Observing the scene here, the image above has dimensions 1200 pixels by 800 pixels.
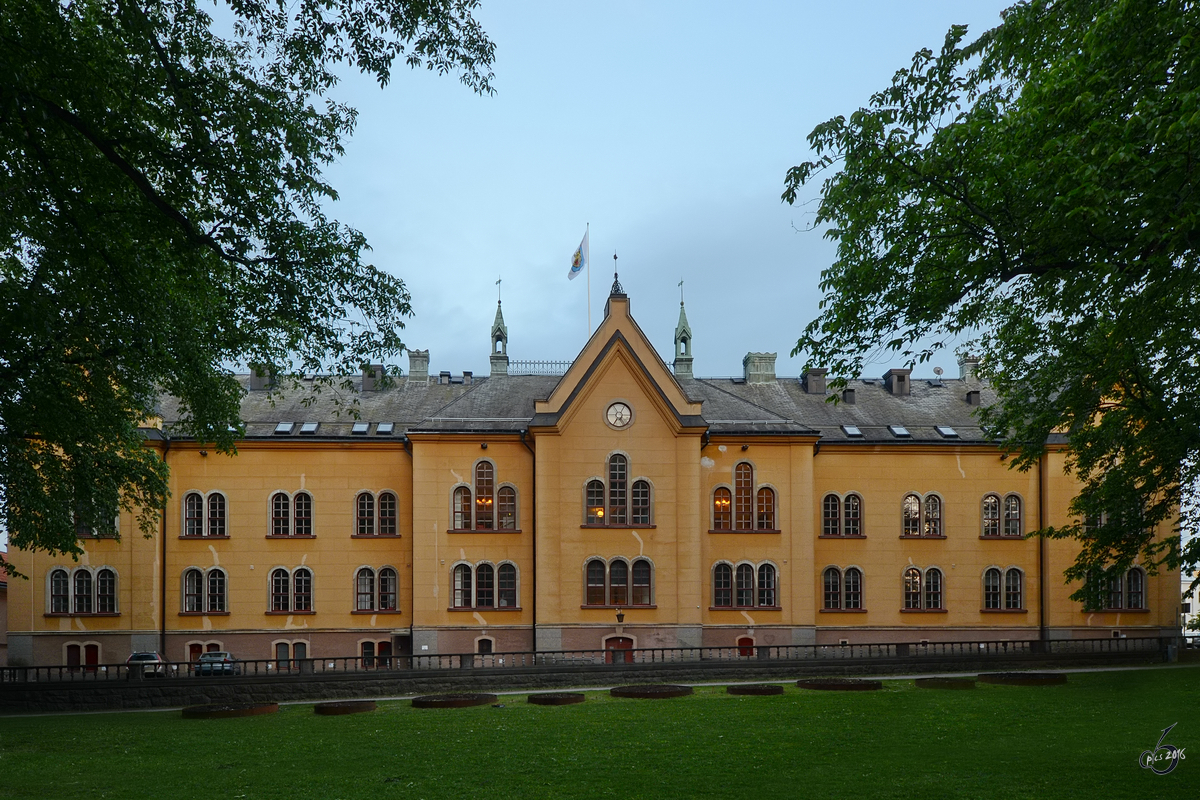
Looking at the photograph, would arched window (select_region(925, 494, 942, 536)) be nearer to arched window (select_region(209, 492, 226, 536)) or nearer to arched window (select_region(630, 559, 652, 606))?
arched window (select_region(630, 559, 652, 606))

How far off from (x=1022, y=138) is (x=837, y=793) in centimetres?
1026

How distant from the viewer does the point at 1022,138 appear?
49.5 feet

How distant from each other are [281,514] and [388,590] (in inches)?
243

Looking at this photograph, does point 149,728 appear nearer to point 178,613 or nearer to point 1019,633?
point 178,613

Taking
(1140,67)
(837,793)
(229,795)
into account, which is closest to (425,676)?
(229,795)

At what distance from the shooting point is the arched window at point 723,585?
157 feet

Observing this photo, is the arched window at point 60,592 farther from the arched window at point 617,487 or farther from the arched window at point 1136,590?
the arched window at point 1136,590

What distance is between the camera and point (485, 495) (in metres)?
48.1

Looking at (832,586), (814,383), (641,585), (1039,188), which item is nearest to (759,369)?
(814,383)

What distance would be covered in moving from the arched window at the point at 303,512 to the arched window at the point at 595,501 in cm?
1324

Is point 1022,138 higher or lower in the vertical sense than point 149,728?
higher

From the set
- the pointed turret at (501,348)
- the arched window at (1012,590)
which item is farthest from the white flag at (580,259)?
the arched window at (1012,590)

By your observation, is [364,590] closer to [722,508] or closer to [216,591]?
[216,591]

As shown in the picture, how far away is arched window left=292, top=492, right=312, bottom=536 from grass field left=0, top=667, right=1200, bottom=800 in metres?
18.1
